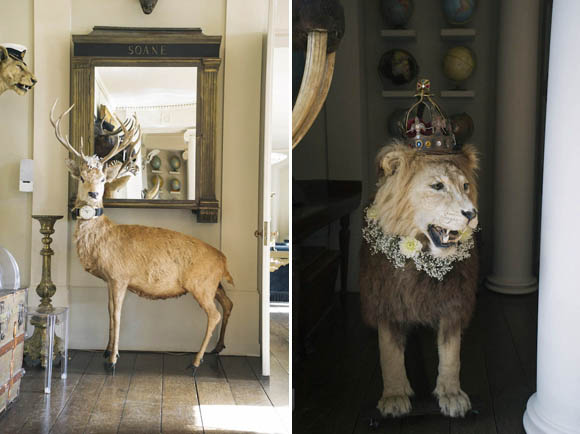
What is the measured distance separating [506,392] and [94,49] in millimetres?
2661

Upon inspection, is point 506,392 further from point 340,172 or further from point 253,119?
point 253,119

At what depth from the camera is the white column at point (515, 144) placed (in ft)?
3.79

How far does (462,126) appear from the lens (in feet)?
3.86

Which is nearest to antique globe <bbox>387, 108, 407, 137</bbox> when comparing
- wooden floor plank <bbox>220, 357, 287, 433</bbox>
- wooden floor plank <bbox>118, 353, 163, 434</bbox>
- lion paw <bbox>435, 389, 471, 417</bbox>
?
lion paw <bbox>435, 389, 471, 417</bbox>

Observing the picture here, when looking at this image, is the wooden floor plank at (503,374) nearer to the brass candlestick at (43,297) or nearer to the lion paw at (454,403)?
the lion paw at (454,403)

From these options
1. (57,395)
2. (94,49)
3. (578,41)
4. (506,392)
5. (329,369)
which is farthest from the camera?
(94,49)

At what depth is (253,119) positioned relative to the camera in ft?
9.50

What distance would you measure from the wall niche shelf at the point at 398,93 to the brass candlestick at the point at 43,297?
2044 mm

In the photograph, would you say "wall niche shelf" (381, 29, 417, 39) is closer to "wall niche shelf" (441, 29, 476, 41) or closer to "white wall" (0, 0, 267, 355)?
"wall niche shelf" (441, 29, 476, 41)

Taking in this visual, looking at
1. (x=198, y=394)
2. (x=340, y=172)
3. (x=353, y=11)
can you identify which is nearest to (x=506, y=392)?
(x=340, y=172)

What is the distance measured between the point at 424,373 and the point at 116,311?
6.36ft

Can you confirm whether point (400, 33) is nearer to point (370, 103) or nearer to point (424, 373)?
point (370, 103)

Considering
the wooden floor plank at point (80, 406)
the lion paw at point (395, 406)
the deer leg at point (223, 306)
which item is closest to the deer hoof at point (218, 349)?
the deer leg at point (223, 306)

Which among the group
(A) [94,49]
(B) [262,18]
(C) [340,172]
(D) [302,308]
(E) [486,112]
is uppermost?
(B) [262,18]
